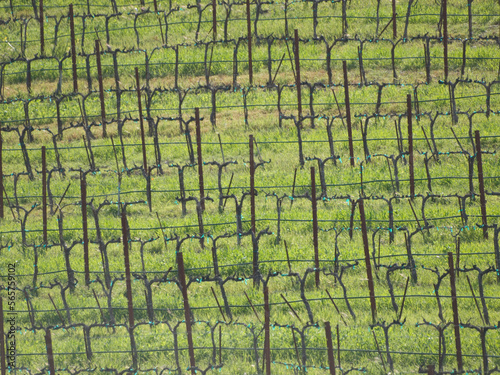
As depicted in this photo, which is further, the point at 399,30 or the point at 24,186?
the point at 399,30

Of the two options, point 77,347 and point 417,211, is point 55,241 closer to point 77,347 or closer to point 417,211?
point 77,347

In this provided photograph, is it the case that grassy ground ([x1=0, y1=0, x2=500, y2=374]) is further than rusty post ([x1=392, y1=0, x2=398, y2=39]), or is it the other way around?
rusty post ([x1=392, y1=0, x2=398, y2=39])

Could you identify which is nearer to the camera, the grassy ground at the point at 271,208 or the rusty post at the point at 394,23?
the grassy ground at the point at 271,208

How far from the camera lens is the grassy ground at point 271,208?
29.6 ft

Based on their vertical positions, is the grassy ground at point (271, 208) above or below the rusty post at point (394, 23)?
below

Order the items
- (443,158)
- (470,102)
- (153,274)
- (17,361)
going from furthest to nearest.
→ (470,102), (443,158), (153,274), (17,361)

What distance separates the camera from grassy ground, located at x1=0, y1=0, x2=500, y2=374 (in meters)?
9.02

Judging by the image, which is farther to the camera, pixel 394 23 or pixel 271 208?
pixel 394 23

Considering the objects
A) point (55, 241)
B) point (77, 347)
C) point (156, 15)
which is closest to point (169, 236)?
point (55, 241)

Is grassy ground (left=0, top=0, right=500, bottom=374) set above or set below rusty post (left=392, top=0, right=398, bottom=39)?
below

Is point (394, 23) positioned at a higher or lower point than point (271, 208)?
higher

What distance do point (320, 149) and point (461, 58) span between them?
418 centimetres

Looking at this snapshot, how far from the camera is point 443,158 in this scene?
13.1 metres

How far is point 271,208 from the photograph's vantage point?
12.1m
